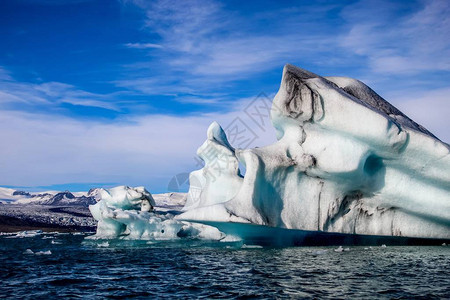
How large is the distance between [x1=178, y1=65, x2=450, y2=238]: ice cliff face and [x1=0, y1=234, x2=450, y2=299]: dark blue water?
6.37 feet

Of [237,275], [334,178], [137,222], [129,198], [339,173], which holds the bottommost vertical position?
[237,275]

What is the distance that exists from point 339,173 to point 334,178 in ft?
1.60

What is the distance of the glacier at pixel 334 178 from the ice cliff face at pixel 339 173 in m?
0.04

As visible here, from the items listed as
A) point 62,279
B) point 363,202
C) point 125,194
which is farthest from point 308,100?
point 125,194

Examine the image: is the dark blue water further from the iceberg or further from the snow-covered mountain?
the snow-covered mountain

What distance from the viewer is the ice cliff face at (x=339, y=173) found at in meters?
15.8

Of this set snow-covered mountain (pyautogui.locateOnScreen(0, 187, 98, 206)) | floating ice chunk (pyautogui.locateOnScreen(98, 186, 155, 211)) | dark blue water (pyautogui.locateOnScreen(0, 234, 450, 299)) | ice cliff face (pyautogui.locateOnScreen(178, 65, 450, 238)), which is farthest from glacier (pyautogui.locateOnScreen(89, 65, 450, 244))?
snow-covered mountain (pyautogui.locateOnScreen(0, 187, 98, 206))

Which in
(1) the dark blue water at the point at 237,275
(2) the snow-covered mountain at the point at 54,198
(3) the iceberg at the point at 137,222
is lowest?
(1) the dark blue water at the point at 237,275

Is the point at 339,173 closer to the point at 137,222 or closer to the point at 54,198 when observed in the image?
the point at 137,222

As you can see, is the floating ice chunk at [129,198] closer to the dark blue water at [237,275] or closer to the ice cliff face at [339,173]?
the ice cliff face at [339,173]

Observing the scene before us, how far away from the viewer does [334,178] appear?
55.1 feet

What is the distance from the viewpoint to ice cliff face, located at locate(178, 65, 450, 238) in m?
15.8

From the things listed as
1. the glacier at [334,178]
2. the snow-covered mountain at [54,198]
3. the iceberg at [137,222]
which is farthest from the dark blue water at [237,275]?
the snow-covered mountain at [54,198]

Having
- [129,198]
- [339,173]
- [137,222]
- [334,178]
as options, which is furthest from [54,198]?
[339,173]
